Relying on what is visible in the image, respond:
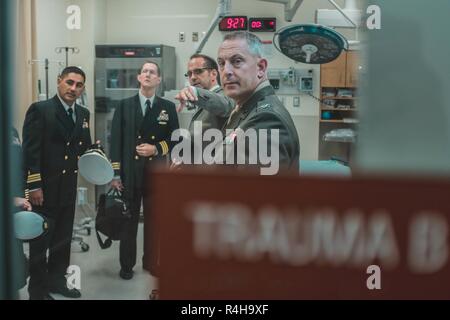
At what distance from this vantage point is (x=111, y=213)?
2879 millimetres

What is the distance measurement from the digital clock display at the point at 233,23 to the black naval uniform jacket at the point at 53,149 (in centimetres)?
155

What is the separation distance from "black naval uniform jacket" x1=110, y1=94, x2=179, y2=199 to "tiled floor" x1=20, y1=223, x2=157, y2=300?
299mm

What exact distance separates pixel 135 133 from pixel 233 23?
151cm

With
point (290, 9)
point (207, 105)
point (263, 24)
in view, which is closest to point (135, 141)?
point (290, 9)

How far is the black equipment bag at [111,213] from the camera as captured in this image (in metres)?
2.89

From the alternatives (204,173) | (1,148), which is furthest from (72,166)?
(204,173)

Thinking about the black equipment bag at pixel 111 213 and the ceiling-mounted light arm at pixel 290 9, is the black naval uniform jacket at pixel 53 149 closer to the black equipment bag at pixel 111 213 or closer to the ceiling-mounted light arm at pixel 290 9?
the black equipment bag at pixel 111 213

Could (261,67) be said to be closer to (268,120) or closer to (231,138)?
(268,120)

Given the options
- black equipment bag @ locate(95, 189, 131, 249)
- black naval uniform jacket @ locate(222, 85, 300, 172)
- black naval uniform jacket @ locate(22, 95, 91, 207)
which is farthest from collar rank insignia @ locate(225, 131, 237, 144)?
black equipment bag @ locate(95, 189, 131, 249)

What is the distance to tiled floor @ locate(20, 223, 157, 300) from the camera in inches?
100.0

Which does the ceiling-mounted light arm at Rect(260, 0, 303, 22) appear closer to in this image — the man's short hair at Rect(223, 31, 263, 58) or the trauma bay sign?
the man's short hair at Rect(223, 31, 263, 58)

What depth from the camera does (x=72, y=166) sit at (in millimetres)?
2660

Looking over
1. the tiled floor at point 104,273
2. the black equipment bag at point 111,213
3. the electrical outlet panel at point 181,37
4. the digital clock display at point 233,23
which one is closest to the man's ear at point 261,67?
the tiled floor at point 104,273

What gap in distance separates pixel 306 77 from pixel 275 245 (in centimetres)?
367
